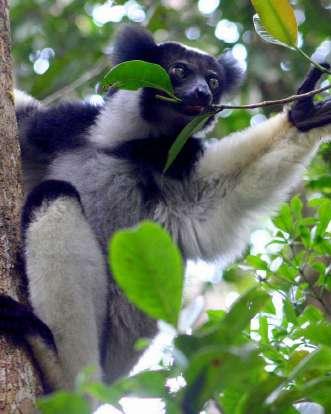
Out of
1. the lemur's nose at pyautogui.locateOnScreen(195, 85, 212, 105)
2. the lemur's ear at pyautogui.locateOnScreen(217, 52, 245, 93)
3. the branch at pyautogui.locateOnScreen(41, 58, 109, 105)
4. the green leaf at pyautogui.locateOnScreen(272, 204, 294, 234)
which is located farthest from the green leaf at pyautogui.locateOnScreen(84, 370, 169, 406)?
the branch at pyautogui.locateOnScreen(41, 58, 109, 105)

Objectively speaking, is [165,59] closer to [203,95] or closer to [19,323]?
[203,95]

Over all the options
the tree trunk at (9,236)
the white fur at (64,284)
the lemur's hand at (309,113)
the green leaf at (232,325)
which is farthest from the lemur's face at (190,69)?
the green leaf at (232,325)

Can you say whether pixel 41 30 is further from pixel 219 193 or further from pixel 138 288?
pixel 138 288

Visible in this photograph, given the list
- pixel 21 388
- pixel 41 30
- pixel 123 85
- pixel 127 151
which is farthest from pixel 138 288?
pixel 41 30

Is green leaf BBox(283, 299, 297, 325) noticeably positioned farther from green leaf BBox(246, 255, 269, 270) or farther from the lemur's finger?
the lemur's finger

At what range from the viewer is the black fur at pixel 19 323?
2662mm

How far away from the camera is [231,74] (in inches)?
194

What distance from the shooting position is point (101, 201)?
4113 millimetres

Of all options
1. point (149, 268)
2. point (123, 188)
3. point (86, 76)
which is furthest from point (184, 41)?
point (149, 268)

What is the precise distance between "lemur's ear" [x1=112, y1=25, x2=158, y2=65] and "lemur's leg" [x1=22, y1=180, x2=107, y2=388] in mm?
1477

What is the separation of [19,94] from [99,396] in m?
3.58

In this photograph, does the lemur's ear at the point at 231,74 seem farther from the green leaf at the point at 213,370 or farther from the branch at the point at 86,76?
the green leaf at the point at 213,370

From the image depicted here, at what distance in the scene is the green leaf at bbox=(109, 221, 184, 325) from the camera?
1371mm

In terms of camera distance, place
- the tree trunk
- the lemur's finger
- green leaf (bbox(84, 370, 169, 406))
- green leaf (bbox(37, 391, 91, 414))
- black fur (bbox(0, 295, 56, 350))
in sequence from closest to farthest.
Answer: green leaf (bbox(37, 391, 91, 414))
green leaf (bbox(84, 370, 169, 406))
the tree trunk
black fur (bbox(0, 295, 56, 350))
the lemur's finger
